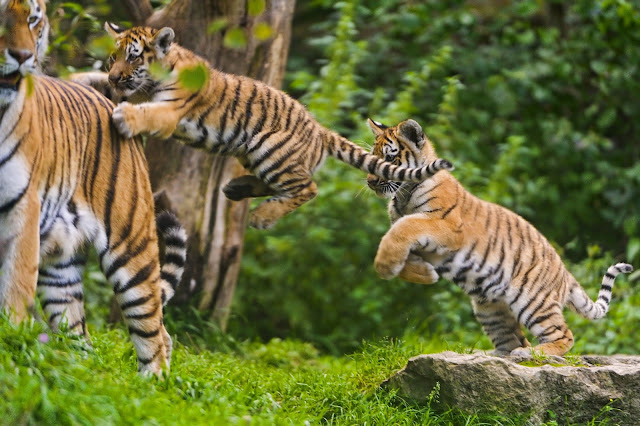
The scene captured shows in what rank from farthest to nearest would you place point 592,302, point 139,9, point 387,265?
point 139,9 < point 592,302 < point 387,265

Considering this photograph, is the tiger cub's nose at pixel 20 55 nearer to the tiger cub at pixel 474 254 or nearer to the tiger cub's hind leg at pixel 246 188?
the tiger cub's hind leg at pixel 246 188

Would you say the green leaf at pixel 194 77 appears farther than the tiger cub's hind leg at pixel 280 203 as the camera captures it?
No

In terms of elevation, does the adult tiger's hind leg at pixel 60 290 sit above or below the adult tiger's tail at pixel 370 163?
below

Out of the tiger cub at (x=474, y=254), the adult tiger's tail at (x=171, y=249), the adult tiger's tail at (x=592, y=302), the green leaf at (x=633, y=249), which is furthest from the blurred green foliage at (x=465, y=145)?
the adult tiger's tail at (x=171, y=249)

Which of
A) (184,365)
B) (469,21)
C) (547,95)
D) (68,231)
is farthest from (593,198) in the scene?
(68,231)

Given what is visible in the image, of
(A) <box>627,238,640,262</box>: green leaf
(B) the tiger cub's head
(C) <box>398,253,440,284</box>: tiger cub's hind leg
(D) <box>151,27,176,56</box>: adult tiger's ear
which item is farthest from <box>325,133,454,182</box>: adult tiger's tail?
(A) <box>627,238,640,262</box>: green leaf

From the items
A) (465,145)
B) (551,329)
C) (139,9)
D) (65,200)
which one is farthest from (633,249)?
(65,200)

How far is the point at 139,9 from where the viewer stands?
6.49 m

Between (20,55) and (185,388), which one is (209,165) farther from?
(20,55)

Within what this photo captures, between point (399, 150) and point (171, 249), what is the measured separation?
170 centimetres

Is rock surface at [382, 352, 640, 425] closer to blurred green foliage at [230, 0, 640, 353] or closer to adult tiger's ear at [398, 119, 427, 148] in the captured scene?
adult tiger's ear at [398, 119, 427, 148]

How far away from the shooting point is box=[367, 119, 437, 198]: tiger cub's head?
5.50 meters

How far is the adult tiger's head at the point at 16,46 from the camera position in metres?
3.63

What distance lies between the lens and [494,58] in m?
11.6
